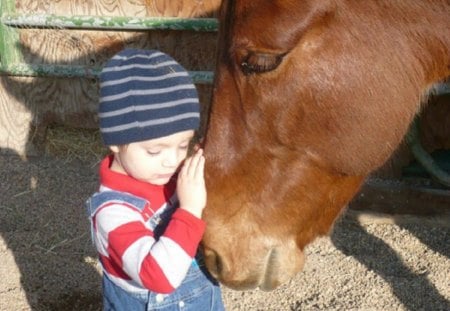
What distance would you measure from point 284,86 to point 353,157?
313 mm

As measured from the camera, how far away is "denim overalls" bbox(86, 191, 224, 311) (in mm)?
1969

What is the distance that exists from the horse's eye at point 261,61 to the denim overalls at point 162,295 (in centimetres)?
47

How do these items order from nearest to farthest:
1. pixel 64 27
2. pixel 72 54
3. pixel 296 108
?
1. pixel 296 108
2. pixel 64 27
3. pixel 72 54

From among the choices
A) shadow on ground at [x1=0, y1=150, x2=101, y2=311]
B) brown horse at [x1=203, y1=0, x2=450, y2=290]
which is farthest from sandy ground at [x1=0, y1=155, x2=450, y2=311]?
brown horse at [x1=203, y1=0, x2=450, y2=290]

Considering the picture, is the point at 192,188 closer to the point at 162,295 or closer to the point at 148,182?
the point at 148,182

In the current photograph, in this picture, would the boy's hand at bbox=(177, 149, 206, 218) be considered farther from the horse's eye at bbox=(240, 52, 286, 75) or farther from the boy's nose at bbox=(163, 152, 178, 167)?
the horse's eye at bbox=(240, 52, 286, 75)

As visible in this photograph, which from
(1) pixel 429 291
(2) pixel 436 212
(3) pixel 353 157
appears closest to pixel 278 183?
(3) pixel 353 157

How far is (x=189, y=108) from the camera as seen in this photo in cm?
193

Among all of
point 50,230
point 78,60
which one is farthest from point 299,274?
point 78,60

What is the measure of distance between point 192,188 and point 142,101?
0.27 metres

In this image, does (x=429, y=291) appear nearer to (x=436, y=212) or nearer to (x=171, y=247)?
(x=436, y=212)

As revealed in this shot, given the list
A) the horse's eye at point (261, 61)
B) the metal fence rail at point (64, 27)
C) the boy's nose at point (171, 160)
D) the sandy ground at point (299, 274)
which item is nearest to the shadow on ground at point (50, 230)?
the sandy ground at point (299, 274)

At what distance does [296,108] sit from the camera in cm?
195

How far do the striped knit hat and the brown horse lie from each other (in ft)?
0.44
